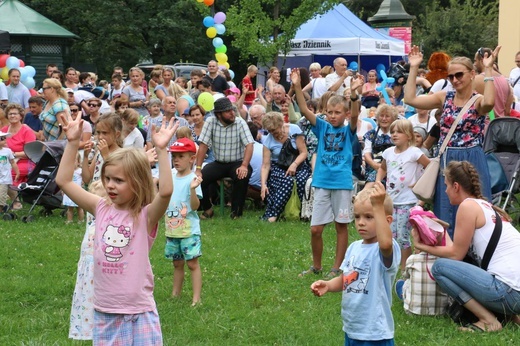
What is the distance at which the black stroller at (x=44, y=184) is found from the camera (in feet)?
40.3

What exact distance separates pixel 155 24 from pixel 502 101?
103 ft

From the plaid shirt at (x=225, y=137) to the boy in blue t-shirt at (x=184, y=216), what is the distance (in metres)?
5.02

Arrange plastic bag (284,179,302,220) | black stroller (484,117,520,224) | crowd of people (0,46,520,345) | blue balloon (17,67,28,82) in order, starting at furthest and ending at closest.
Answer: blue balloon (17,67,28,82), plastic bag (284,179,302,220), black stroller (484,117,520,224), crowd of people (0,46,520,345)

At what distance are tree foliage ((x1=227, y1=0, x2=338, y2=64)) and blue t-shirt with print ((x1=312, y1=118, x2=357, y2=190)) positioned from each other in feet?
58.6

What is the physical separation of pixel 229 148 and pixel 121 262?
324 inches

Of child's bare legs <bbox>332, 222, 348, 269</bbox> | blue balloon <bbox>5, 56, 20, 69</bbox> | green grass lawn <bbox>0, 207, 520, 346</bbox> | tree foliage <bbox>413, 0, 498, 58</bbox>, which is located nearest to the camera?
green grass lawn <bbox>0, 207, 520, 346</bbox>

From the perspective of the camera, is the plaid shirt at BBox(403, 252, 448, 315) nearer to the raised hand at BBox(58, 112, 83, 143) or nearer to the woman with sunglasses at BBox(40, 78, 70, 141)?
the raised hand at BBox(58, 112, 83, 143)

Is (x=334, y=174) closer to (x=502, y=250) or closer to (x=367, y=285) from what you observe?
(x=502, y=250)

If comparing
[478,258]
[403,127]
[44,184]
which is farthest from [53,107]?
[478,258]

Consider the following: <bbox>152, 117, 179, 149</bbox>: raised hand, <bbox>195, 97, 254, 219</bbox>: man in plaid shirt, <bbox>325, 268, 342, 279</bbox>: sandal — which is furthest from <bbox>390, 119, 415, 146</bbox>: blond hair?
<bbox>152, 117, 179, 149</bbox>: raised hand

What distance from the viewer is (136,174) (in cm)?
455

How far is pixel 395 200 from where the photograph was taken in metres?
8.63

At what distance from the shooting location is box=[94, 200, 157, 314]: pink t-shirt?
4.60 metres

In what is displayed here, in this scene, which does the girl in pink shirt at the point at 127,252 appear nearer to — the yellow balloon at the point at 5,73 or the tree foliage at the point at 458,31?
the yellow balloon at the point at 5,73
